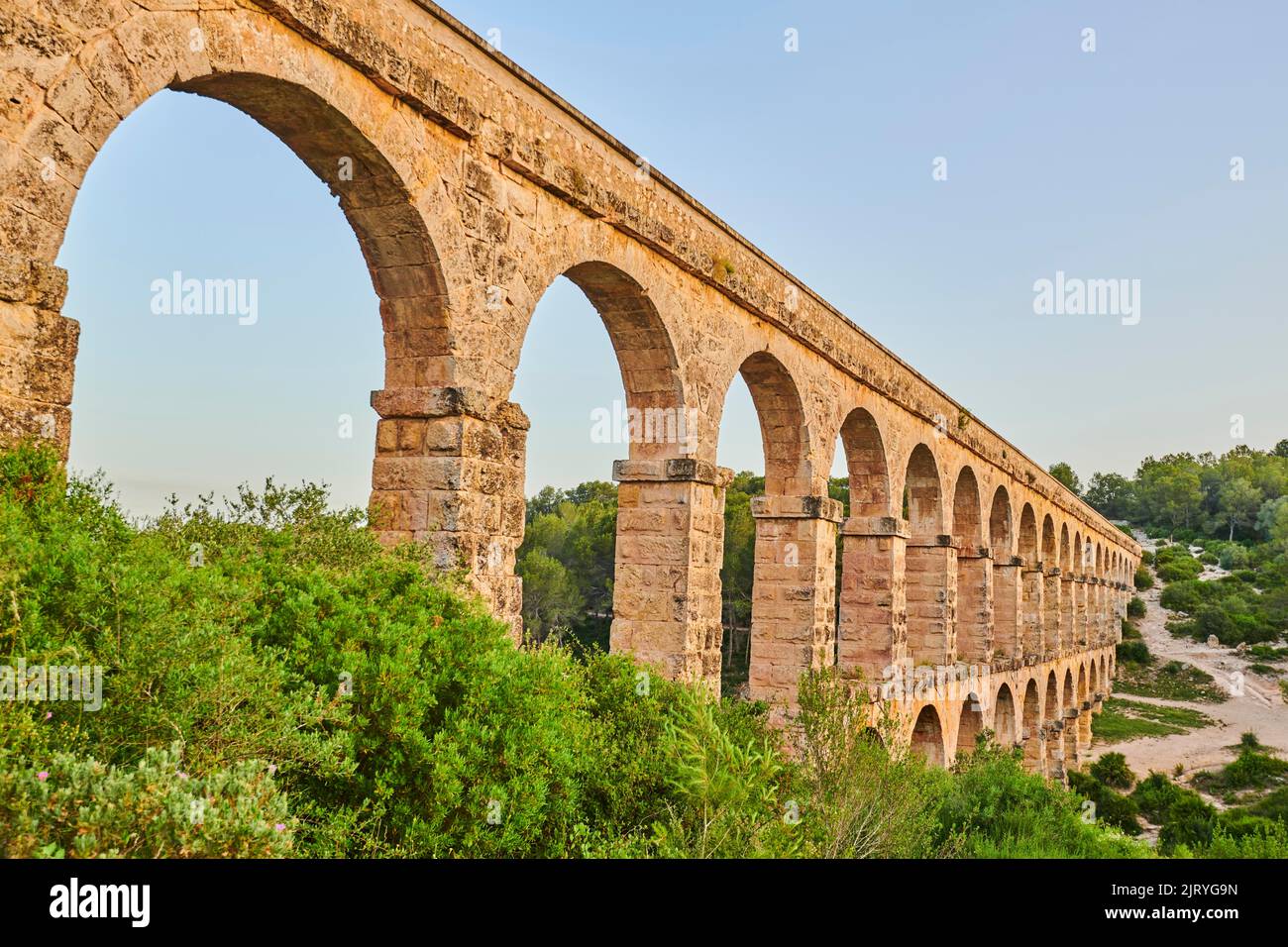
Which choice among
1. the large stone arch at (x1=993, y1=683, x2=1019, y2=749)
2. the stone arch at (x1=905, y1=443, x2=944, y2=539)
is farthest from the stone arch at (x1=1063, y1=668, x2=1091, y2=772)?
the stone arch at (x1=905, y1=443, x2=944, y2=539)

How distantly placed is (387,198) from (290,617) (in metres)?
2.77

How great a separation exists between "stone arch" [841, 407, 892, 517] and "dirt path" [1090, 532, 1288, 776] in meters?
16.4

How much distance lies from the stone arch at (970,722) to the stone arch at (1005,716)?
286 centimetres

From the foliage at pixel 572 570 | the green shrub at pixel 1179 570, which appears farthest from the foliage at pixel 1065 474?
the foliage at pixel 572 570

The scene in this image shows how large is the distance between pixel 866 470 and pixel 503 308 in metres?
7.91

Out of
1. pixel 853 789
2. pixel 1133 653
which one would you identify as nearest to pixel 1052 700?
pixel 1133 653

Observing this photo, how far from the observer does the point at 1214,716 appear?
31516 mm

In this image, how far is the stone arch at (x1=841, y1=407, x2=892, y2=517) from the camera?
12.7 meters

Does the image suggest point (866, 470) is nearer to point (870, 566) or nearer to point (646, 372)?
point (870, 566)

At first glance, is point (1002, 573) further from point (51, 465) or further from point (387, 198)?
point (51, 465)

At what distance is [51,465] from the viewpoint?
142 inches

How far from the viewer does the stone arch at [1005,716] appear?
1930 cm

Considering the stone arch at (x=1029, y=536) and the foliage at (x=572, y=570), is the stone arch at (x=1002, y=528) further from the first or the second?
the foliage at (x=572, y=570)
